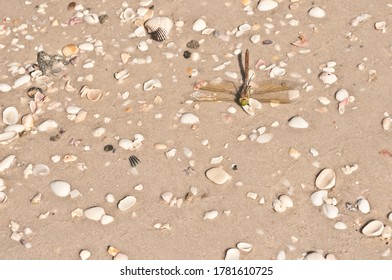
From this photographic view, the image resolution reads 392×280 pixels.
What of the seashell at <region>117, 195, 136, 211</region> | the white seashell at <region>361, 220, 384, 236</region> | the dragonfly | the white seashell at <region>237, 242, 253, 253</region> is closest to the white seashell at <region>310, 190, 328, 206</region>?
the white seashell at <region>361, 220, 384, 236</region>

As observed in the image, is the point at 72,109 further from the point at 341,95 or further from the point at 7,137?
the point at 341,95

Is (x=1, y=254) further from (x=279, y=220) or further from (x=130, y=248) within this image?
(x=279, y=220)

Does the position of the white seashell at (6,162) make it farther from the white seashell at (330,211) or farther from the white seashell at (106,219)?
the white seashell at (330,211)

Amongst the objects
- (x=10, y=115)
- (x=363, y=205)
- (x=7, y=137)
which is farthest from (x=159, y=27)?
(x=363, y=205)

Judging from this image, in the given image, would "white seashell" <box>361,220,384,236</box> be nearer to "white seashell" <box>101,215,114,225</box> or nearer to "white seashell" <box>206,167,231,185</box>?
"white seashell" <box>206,167,231,185</box>
